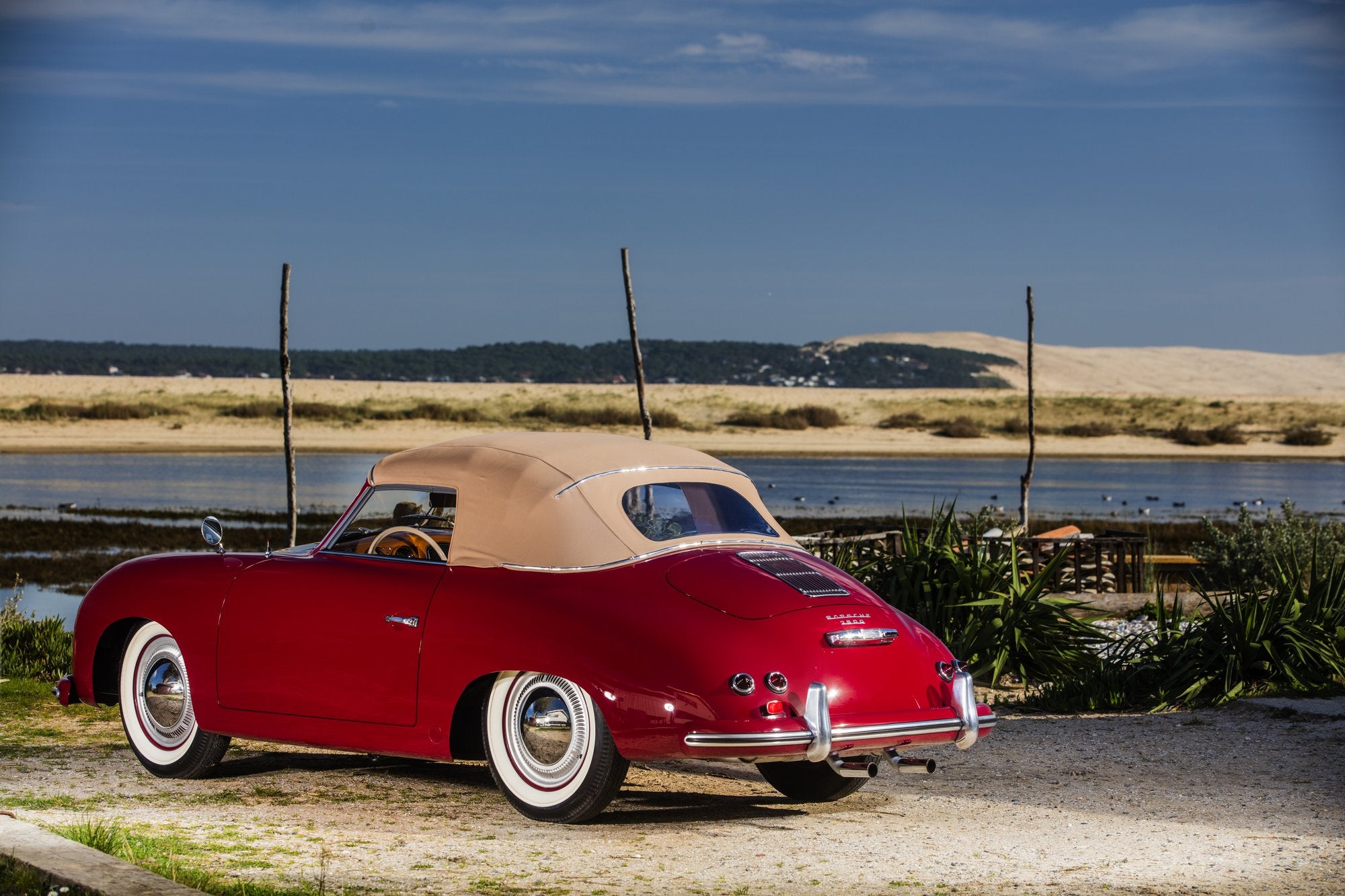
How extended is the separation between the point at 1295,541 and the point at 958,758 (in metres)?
11.3

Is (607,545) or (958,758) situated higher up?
(607,545)

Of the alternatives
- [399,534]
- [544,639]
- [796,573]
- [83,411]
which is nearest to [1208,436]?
[83,411]

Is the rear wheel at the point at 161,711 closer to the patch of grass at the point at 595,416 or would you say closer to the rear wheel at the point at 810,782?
the rear wheel at the point at 810,782

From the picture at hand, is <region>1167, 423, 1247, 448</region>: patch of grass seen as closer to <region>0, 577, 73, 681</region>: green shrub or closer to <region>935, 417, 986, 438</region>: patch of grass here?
<region>935, 417, 986, 438</region>: patch of grass

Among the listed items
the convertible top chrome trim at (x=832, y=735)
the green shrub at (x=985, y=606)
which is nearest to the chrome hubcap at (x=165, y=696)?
the convertible top chrome trim at (x=832, y=735)

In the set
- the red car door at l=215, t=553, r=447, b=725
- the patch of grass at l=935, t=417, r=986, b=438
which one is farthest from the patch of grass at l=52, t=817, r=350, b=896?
the patch of grass at l=935, t=417, r=986, b=438

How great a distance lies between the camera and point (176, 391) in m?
108

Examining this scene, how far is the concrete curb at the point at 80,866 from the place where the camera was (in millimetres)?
5395

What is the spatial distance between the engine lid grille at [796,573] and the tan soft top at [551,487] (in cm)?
28

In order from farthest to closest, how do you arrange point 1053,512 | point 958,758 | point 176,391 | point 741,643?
1. point 176,391
2. point 1053,512
3. point 958,758
4. point 741,643

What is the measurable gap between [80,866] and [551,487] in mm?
2641

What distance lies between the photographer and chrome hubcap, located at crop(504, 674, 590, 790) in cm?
679

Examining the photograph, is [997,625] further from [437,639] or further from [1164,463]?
[1164,463]

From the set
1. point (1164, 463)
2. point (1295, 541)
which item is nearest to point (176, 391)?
point (1164, 463)
